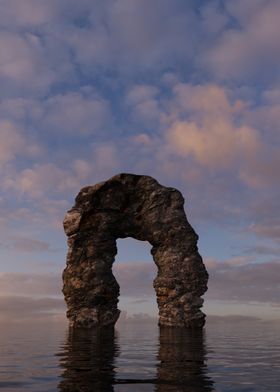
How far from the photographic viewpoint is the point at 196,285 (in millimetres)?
55812

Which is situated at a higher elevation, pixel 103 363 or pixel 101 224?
pixel 101 224

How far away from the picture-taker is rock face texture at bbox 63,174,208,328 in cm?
5569

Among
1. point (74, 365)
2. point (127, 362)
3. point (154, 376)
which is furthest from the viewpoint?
point (127, 362)

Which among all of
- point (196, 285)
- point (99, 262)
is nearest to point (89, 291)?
point (99, 262)

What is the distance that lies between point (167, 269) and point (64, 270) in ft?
46.8

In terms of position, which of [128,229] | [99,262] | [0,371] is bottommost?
[0,371]

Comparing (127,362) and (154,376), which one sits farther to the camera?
(127,362)

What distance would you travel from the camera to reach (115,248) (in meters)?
59.6

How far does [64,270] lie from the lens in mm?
57656

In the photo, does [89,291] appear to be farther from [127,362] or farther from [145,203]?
[127,362]

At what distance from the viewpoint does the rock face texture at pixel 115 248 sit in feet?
183

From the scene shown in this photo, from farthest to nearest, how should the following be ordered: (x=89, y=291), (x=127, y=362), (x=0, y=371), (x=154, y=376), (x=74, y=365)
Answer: (x=89, y=291), (x=127, y=362), (x=74, y=365), (x=0, y=371), (x=154, y=376)

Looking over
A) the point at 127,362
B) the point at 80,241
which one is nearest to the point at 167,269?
the point at 80,241

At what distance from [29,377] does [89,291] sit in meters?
44.4
